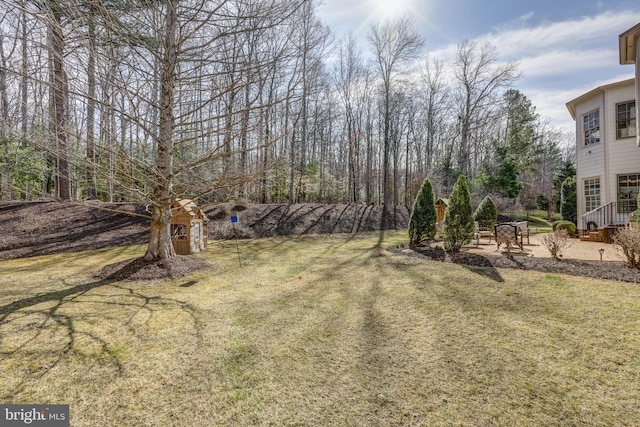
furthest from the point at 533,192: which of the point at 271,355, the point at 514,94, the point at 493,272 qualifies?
the point at 271,355

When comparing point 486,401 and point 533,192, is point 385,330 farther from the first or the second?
point 533,192

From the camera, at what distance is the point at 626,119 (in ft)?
33.1

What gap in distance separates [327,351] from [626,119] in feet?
45.4

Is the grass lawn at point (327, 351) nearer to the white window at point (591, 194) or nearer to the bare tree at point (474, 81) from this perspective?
the white window at point (591, 194)

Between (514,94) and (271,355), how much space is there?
33.2 meters

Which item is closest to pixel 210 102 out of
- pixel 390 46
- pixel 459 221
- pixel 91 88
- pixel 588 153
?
pixel 91 88

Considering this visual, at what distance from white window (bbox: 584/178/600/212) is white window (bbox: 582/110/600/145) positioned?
61.9 inches

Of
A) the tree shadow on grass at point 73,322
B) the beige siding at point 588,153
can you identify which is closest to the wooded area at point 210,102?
the tree shadow on grass at point 73,322

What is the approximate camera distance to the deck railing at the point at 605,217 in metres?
9.98

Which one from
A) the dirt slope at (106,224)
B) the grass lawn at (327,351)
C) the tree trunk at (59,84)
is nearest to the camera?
the grass lawn at (327,351)

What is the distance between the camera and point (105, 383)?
2.54 meters

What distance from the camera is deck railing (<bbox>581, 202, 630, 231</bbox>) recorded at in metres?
9.98

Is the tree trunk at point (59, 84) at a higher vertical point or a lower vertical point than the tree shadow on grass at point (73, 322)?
higher

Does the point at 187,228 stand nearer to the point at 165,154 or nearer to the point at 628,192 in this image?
the point at 165,154
